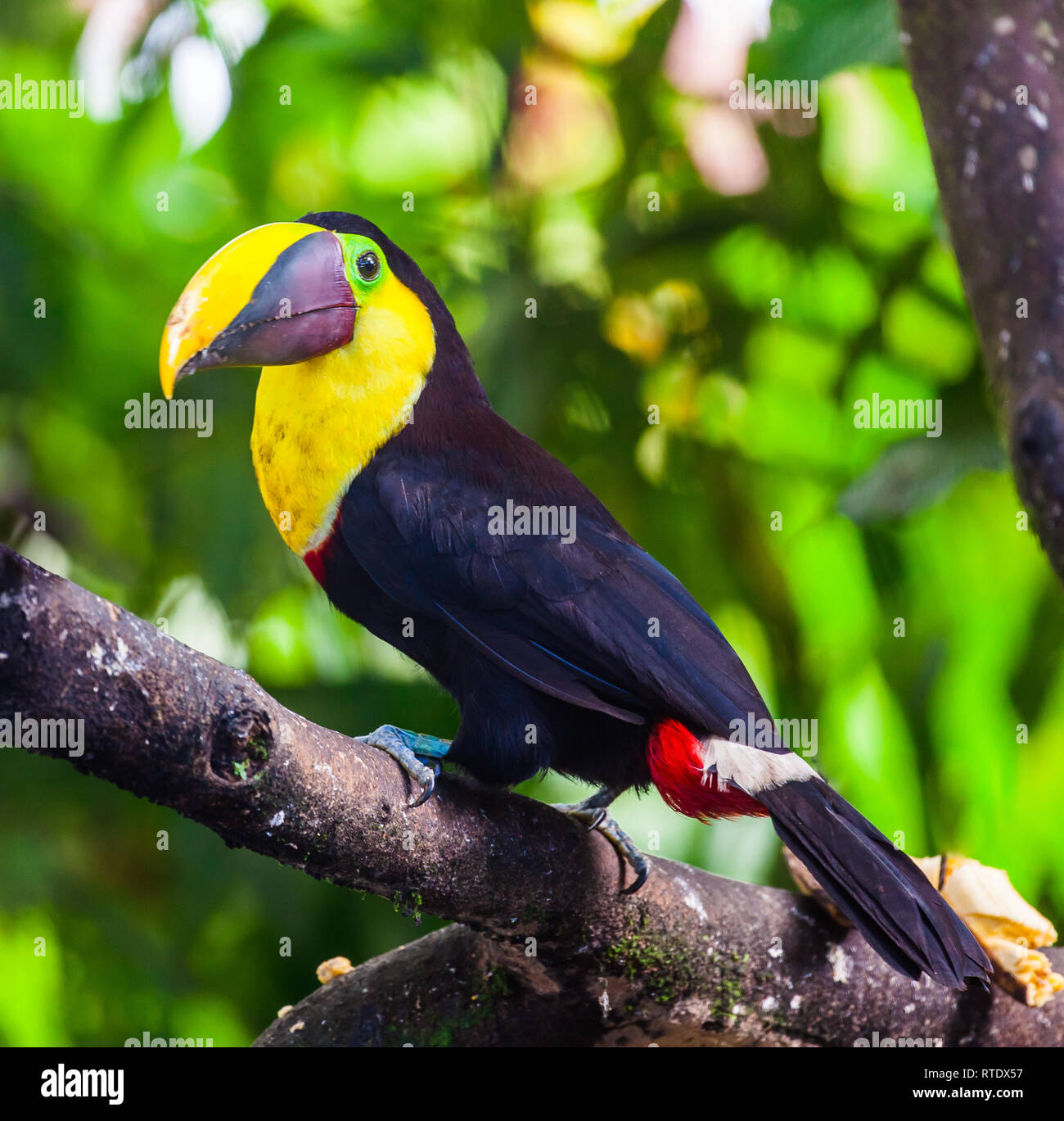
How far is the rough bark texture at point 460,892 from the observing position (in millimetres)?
763

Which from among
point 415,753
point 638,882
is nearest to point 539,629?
point 415,753

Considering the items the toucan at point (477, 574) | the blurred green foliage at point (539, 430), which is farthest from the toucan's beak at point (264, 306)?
the blurred green foliage at point (539, 430)

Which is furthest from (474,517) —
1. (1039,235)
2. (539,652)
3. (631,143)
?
(631,143)

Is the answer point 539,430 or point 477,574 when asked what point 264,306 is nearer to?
point 477,574

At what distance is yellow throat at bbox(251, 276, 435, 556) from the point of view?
3.94 ft

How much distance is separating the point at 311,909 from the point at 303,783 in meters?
1.18

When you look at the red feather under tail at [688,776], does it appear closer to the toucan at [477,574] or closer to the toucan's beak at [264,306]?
the toucan at [477,574]

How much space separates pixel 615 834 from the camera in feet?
4.07

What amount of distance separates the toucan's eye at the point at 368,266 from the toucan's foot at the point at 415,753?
457mm

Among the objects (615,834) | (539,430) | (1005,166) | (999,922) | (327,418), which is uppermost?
(539,430)

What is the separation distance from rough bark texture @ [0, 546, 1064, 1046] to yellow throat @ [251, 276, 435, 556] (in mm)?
291

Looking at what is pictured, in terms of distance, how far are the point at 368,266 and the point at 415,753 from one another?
494 millimetres

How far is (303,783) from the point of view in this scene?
2.93ft

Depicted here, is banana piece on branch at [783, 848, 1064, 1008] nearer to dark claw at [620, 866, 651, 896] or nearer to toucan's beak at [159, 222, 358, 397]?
dark claw at [620, 866, 651, 896]
